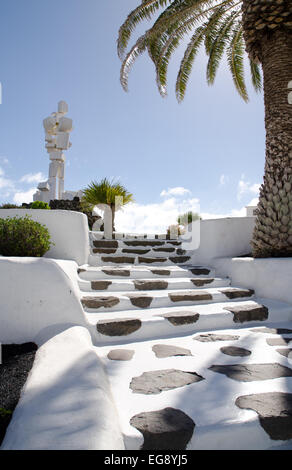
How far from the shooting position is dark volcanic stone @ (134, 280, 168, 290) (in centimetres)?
334

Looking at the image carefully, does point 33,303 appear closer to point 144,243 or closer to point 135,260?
point 135,260

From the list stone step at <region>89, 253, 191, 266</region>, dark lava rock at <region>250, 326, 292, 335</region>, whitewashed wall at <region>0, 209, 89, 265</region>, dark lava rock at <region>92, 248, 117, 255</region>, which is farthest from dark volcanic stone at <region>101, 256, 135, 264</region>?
dark lava rock at <region>250, 326, 292, 335</region>

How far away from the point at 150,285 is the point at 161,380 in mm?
1720

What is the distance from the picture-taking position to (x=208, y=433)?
4.08 ft

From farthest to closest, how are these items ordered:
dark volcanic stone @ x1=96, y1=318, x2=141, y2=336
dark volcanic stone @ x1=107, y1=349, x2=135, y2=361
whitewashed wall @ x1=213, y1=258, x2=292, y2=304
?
whitewashed wall @ x1=213, y1=258, x2=292, y2=304
dark volcanic stone @ x1=96, y1=318, x2=141, y2=336
dark volcanic stone @ x1=107, y1=349, x2=135, y2=361

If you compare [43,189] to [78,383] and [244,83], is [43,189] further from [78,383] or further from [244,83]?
[78,383]

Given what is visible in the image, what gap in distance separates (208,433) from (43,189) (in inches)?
475

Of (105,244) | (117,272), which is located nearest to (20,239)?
(117,272)

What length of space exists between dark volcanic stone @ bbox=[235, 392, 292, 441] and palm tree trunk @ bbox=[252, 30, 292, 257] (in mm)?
2607

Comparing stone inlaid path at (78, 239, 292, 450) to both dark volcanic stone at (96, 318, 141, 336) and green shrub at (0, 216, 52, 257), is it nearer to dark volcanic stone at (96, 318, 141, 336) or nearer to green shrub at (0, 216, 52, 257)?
dark volcanic stone at (96, 318, 141, 336)

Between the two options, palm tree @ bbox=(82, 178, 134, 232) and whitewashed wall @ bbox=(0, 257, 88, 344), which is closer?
whitewashed wall @ bbox=(0, 257, 88, 344)

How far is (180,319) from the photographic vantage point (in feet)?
8.70

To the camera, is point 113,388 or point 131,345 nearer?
point 113,388

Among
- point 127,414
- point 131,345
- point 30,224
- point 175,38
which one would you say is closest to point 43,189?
point 175,38
